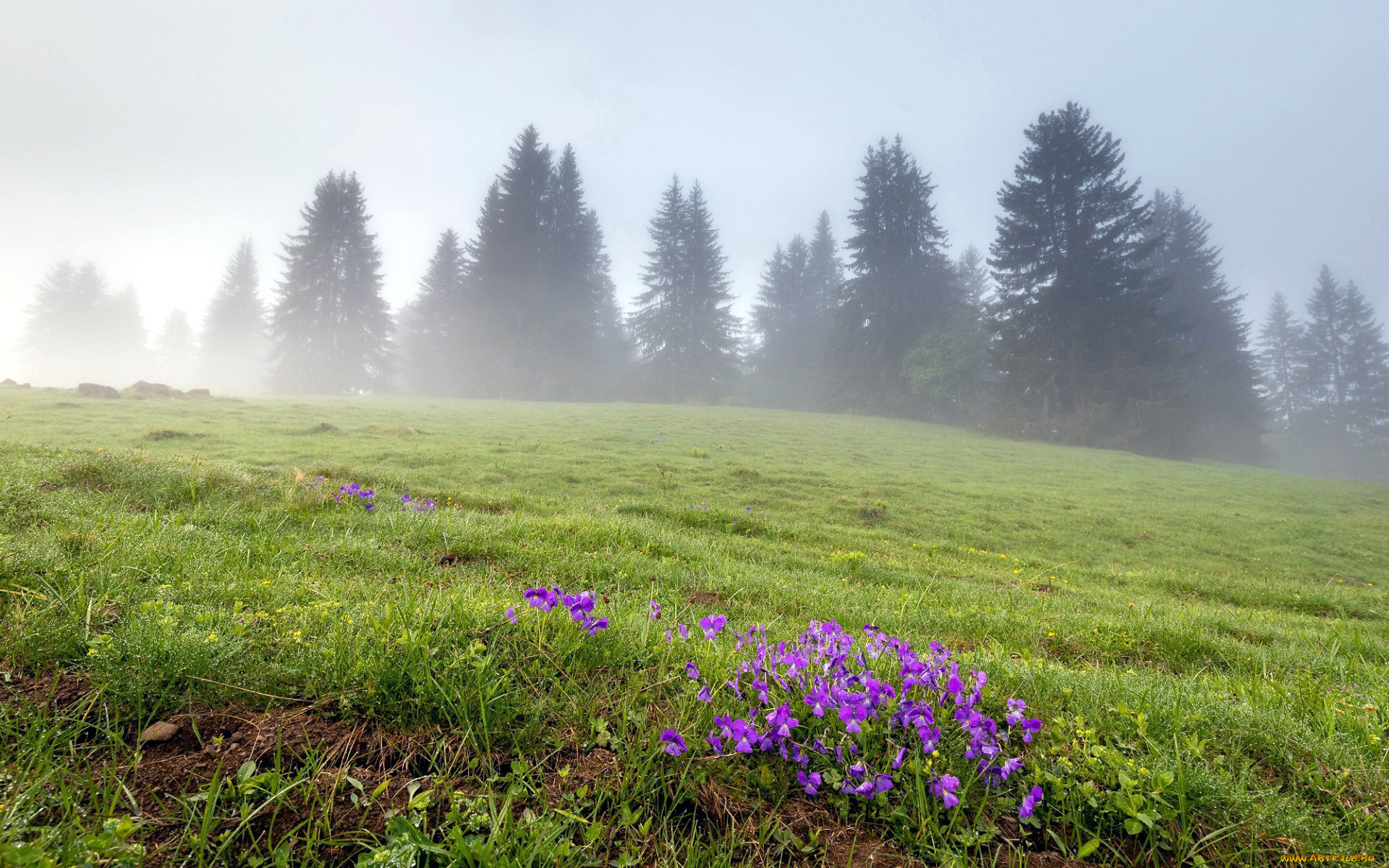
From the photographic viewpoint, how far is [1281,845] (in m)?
1.87

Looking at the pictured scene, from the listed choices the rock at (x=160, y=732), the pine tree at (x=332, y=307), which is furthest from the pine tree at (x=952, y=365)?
the pine tree at (x=332, y=307)

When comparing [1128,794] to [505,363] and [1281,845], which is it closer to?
[1281,845]

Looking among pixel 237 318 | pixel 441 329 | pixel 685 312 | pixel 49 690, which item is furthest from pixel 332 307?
pixel 49 690

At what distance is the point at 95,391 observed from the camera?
78.1ft

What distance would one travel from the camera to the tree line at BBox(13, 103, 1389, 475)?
3522 centimetres

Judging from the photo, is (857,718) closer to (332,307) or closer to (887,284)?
(887,284)

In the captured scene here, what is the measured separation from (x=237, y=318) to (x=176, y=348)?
62.0 feet

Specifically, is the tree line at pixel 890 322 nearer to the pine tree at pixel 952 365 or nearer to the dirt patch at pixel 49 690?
the pine tree at pixel 952 365

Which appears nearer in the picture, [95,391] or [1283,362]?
[95,391]

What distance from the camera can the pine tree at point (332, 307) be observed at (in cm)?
5031

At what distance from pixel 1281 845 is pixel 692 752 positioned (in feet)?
6.74

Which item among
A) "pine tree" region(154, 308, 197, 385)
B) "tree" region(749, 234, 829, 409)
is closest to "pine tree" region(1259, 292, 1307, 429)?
"tree" region(749, 234, 829, 409)

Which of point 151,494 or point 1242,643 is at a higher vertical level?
point 151,494

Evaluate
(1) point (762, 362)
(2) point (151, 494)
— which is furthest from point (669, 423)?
(1) point (762, 362)
